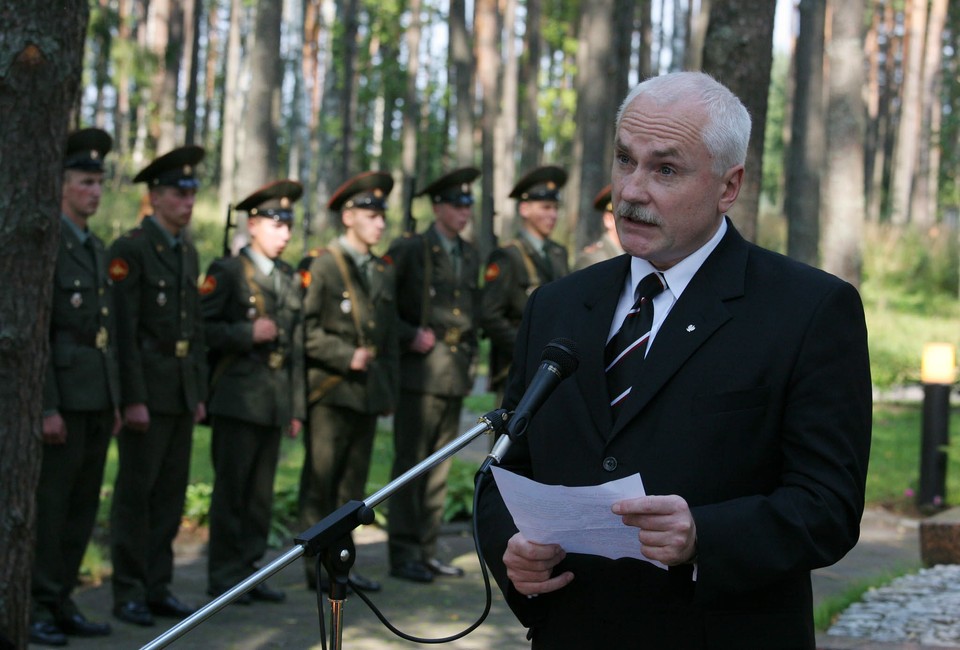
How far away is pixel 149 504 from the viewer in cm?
737

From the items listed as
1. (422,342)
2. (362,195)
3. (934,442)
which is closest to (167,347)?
(362,195)

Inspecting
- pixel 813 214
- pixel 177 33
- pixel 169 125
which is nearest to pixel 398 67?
pixel 177 33

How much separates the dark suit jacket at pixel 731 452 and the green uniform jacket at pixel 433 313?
5802mm

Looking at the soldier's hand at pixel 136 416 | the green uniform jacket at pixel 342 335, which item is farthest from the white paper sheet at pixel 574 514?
the green uniform jacket at pixel 342 335

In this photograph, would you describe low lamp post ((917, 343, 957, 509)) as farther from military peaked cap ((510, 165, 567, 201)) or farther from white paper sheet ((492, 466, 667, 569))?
white paper sheet ((492, 466, 667, 569))

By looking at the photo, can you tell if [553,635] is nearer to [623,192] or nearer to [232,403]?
[623,192]

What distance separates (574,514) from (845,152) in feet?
42.8

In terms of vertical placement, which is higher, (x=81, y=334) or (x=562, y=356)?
(x=562, y=356)

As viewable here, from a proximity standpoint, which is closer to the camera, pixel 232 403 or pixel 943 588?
pixel 943 588

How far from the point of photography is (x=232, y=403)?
25.1ft

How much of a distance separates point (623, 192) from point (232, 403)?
5207 millimetres

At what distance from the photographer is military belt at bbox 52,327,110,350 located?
22.2 ft

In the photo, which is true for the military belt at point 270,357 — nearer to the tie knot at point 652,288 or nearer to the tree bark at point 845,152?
the tie knot at point 652,288

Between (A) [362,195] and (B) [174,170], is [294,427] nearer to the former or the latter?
(A) [362,195]
